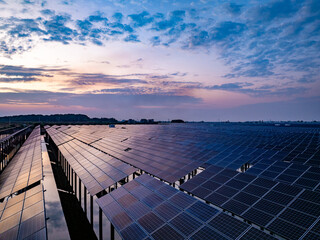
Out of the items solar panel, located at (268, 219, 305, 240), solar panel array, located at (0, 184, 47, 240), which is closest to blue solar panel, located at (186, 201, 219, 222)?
solar panel, located at (268, 219, 305, 240)

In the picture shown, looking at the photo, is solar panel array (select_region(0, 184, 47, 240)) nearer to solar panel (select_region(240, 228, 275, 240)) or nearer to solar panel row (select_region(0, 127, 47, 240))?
solar panel row (select_region(0, 127, 47, 240))

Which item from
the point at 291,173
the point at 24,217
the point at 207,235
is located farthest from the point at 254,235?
the point at 291,173

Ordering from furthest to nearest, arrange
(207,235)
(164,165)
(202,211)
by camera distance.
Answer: (164,165) < (202,211) < (207,235)

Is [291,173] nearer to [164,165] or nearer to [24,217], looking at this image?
[164,165]

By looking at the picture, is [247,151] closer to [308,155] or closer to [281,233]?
[308,155]

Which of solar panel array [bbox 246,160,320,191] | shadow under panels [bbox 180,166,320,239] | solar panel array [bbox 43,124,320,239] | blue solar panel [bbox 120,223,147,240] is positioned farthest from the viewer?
solar panel array [bbox 246,160,320,191]

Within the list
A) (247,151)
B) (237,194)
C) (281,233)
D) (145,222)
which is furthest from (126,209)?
(247,151)

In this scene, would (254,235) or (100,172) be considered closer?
(254,235)

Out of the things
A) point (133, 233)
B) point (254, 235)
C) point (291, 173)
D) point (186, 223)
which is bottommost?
point (133, 233)
